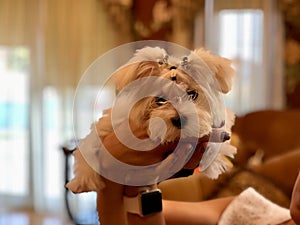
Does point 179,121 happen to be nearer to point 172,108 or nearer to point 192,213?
point 172,108

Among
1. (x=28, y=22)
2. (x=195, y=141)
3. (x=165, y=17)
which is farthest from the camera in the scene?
(x=28, y=22)

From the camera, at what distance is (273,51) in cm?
402

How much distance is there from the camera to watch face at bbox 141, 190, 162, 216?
29.5 inches

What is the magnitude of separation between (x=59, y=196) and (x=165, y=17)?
1942 millimetres

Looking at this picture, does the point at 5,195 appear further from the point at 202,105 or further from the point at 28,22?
the point at 202,105

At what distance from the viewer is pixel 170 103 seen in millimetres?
694

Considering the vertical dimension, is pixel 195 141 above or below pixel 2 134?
above

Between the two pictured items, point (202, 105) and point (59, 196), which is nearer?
point (202, 105)

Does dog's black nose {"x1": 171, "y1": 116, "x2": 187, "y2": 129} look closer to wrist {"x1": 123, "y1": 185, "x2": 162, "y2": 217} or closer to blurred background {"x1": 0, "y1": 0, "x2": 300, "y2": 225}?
wrist {"x1": 123, "y1": 185, "x2": 162, "y2": 217}

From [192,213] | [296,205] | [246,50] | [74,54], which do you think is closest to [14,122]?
[74,54]

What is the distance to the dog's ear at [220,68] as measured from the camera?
750 mm

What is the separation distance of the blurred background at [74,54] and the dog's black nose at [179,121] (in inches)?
128

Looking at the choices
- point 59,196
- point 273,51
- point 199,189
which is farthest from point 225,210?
point 59,196

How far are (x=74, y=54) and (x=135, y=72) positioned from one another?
3.84 m
